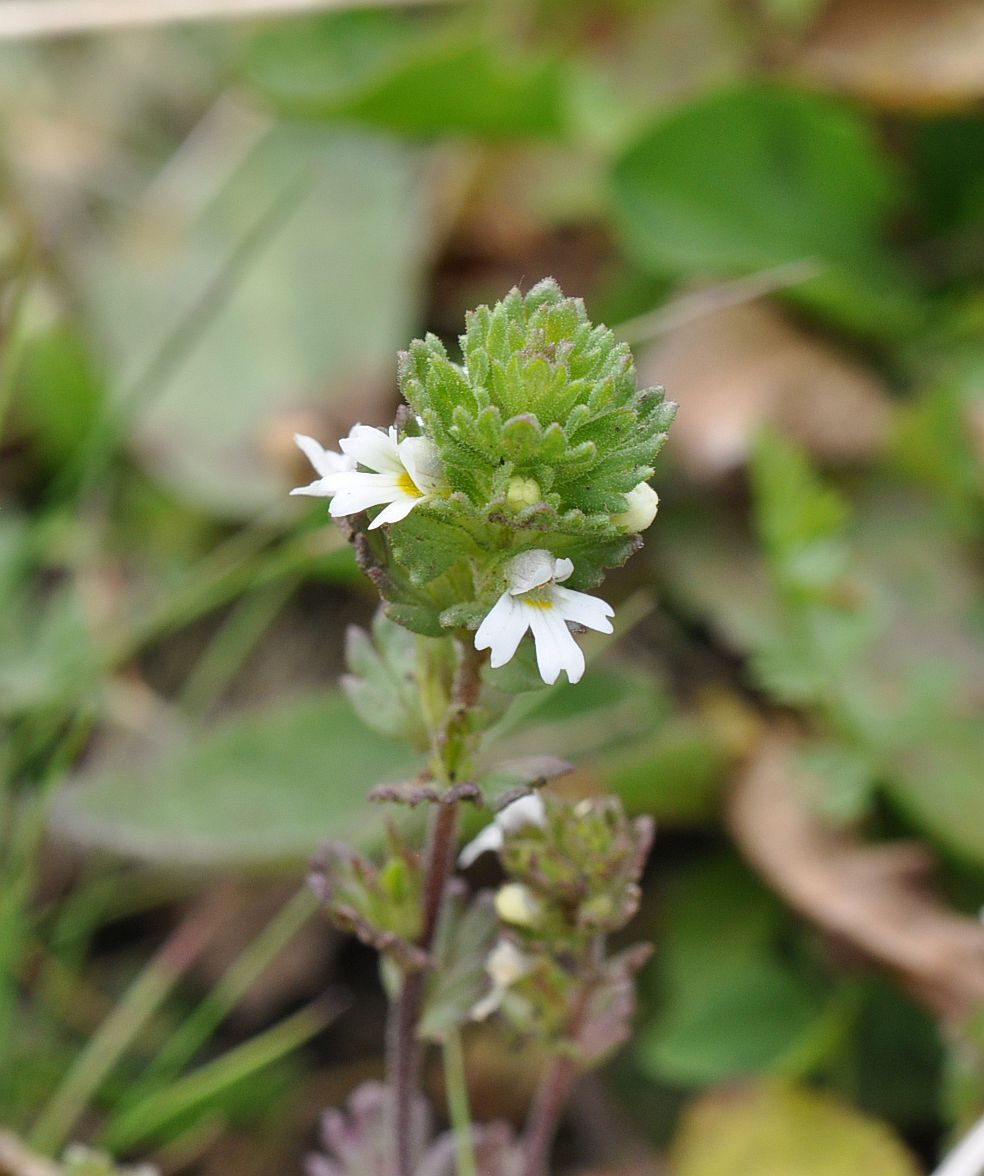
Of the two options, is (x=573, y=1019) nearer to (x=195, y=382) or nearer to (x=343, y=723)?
(x=343, y=723)

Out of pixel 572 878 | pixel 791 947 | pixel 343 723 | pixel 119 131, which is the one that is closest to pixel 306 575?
pixel 343 723

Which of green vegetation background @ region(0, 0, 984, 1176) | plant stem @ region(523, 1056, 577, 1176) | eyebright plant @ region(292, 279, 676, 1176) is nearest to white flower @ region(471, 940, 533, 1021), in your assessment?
eyebright plant @ region(292, 279, 676, 1176)

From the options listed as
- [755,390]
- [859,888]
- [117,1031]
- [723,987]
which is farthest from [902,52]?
[117,1031]

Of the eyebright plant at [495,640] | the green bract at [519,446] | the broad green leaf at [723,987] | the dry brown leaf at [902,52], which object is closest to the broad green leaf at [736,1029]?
the broad green leaf at [723,987]

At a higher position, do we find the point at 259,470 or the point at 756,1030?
the point at 259,470

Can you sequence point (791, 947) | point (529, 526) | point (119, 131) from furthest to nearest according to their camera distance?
1. point (119, 131)
2. point (791, 947)
3. point (529, 526)

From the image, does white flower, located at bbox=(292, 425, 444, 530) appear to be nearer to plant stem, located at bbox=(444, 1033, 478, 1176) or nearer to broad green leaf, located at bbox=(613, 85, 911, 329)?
plant stem, located at bbox=(444, 1033, 478, 1176)

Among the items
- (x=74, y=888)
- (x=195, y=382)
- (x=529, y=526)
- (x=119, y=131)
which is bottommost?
(x=74, y=888)
